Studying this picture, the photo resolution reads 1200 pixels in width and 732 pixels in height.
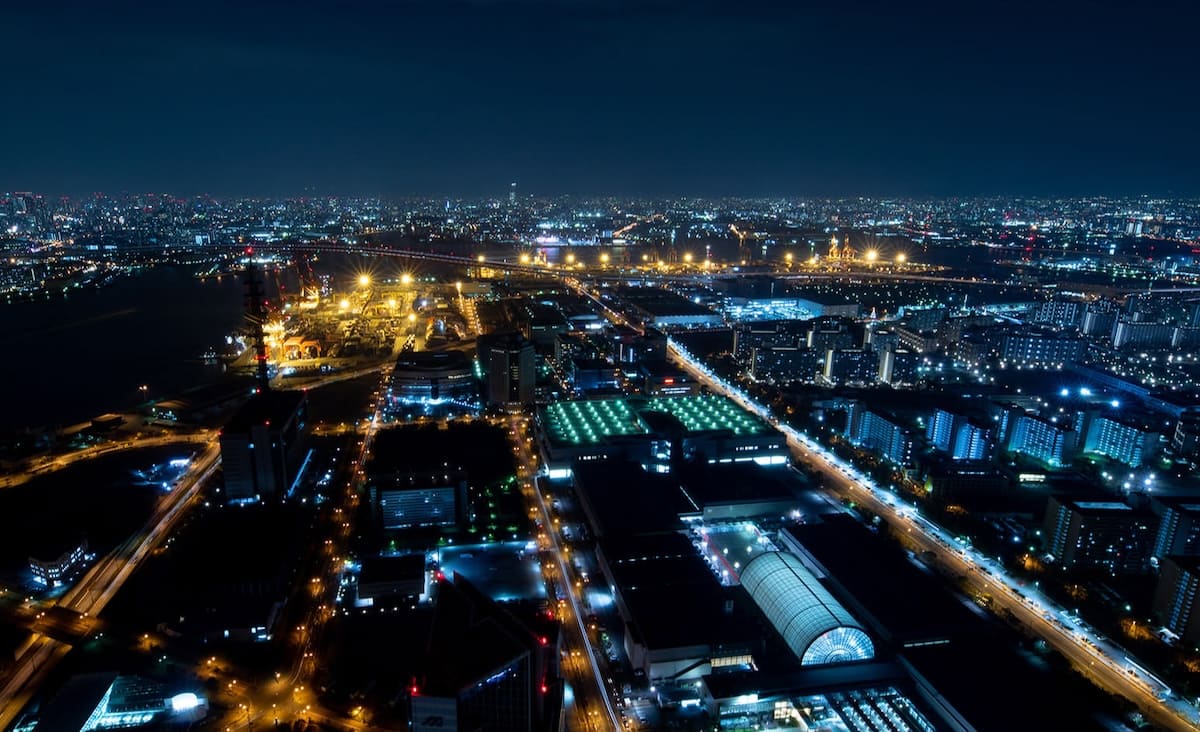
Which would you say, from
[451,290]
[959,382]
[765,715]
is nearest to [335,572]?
[765,715]

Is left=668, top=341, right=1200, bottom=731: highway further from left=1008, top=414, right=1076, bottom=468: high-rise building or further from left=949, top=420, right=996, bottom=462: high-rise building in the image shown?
left=1008, top=414, right=1076, bottom=468: high-rise building

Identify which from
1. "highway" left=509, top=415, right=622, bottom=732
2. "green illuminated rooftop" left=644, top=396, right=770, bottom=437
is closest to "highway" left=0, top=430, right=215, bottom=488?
"highway" left=509, top=415, right=622, bottom=732

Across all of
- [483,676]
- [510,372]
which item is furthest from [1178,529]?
[510,372]

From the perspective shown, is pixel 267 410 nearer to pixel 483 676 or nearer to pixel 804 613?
pixel 483 676

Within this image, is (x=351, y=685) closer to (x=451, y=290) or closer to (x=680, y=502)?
(x=680, y=502)

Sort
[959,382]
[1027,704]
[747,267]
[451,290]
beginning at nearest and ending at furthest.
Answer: [1027,704], [959,382], [451,290], [747,267]

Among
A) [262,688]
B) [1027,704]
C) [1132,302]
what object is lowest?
[262,688]
